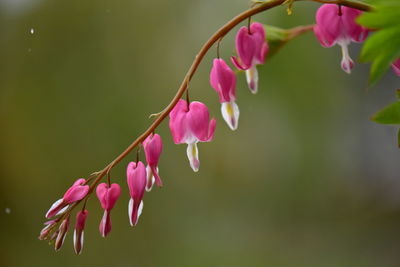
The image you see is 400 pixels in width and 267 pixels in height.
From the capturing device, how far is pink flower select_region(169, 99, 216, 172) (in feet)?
1.77

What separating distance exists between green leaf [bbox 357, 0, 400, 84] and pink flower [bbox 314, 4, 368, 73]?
12cm

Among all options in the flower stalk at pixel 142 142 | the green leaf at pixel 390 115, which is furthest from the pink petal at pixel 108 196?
the green leaf at pixel 390 115

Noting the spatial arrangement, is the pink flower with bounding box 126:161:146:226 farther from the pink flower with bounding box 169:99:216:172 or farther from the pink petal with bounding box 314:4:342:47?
the pink petal with bounding box 314:4:342:47

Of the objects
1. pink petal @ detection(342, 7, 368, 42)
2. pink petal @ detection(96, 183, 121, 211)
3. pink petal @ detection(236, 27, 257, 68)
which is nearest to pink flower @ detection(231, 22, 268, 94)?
pink petal @ detection(236, 27, 257, 68)

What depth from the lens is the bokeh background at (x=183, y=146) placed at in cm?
160

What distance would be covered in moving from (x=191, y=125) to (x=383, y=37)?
23cm

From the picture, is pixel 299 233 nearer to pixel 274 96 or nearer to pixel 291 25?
pixel 274 96

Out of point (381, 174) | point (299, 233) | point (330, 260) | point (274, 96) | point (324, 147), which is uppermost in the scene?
point (274, 96)

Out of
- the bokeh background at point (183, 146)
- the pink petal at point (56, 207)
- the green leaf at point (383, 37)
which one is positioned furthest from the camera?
the bokeh background at point (183, 146)

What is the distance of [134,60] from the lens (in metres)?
1.67

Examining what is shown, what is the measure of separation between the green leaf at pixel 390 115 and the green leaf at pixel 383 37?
9 centimetres

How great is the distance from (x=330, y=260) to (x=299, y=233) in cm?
15

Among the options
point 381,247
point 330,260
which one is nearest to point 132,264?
point 330,260

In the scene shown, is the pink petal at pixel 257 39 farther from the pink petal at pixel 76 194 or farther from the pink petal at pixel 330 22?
the pink petal at pixel 76 194
